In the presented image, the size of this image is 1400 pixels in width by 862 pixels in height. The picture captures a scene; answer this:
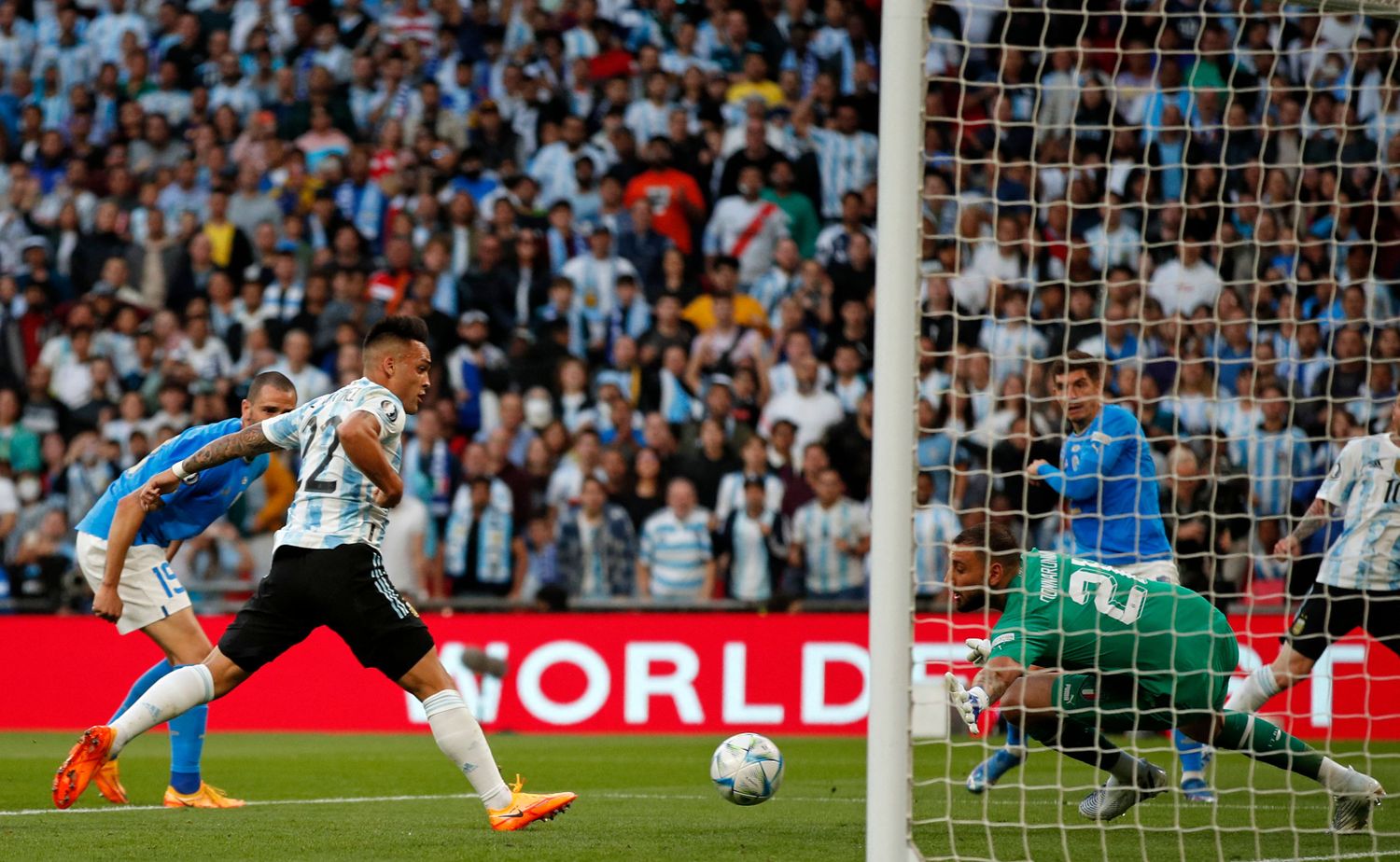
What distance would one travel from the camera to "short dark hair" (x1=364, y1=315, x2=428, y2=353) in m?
6.84

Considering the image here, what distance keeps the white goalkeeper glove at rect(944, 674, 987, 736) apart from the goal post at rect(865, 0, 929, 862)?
95 cm

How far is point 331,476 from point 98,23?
12.9m

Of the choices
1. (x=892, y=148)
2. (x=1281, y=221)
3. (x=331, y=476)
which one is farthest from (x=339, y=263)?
(x=892, y=148)

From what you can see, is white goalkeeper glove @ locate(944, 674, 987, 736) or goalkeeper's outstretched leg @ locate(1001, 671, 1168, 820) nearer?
white goalkeeper glove @ locate(944, 674, 987, 736)

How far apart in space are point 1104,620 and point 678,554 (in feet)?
23.1

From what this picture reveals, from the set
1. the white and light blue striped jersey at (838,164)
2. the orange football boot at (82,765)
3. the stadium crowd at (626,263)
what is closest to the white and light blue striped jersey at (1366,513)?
the stadium crowd at (626,263)

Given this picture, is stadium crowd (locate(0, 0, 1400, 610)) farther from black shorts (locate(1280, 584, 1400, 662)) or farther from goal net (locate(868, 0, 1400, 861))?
black shorts (locate(1280, 584, 1400, 662))

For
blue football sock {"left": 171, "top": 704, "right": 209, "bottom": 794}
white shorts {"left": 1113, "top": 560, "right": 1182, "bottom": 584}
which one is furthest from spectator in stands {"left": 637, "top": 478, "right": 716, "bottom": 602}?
blue football sock {"left": 171, "top": 704, "right": 209, "bottom": 794}

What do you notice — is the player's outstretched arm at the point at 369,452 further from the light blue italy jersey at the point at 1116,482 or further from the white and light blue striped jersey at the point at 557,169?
the white and light blue striped jersey at the point at 557,169

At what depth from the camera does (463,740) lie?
6.69m

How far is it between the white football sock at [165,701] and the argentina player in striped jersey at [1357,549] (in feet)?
17.4

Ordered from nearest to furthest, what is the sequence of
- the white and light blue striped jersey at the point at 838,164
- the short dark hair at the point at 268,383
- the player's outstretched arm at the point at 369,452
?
1. the player's outstretched arm at the point at 369,452
2. the short dark hair at the point at 268,383
3. the white and light blue striped jersey at the point at 838,164

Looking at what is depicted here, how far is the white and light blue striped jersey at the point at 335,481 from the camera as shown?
670cm

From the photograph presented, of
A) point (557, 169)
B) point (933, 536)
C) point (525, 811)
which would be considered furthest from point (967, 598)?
point (557, 169)
